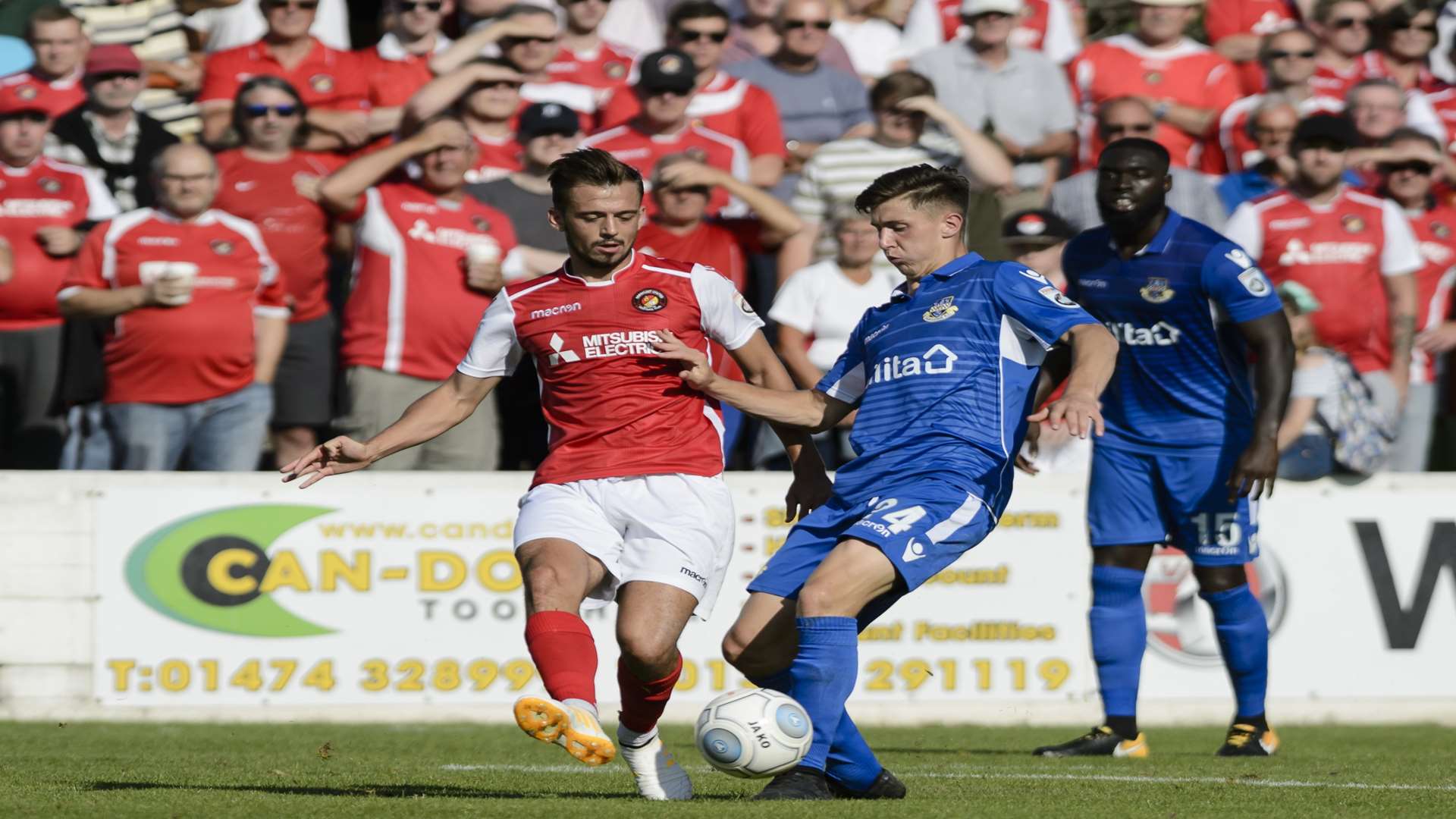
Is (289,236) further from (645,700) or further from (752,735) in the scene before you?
(752,735)

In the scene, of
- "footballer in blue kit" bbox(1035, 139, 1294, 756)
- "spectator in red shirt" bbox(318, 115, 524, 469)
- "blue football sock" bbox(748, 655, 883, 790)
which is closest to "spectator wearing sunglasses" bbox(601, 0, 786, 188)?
"spectator in red shirt" bbox(318, 115, 524, 469)

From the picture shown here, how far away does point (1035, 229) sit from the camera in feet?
36.4

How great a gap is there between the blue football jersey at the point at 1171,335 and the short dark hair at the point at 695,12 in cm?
392

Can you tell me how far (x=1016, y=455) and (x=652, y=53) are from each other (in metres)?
5.32

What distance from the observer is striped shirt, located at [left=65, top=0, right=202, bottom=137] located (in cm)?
1229

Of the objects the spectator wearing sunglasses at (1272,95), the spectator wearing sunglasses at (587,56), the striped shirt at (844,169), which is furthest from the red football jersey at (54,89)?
the spectator wearing sunglasses at (1272,95)

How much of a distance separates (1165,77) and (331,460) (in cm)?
810

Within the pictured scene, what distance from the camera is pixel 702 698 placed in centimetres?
1068

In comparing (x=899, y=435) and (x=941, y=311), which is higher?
(x=941, y=311)

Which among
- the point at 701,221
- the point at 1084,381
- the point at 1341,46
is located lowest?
the point at 701,221

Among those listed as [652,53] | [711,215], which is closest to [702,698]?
[711,215]

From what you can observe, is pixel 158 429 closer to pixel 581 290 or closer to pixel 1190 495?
pixel 581 290

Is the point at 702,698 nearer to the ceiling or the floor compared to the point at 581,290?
nearer to the floor

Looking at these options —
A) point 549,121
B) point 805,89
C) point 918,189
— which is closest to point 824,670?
point 918,189
